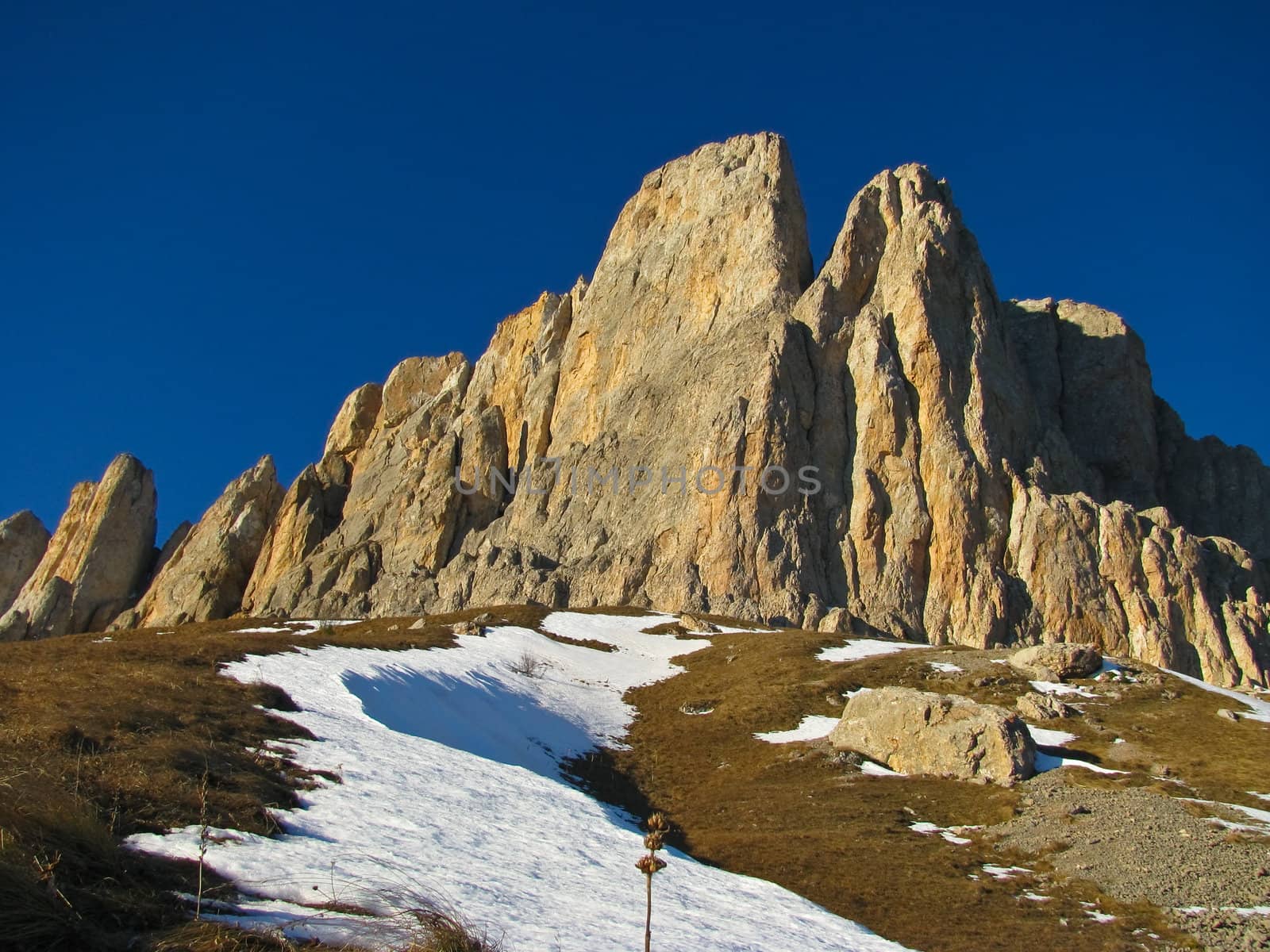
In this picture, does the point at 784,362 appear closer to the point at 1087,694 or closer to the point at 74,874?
the point at 1087,694

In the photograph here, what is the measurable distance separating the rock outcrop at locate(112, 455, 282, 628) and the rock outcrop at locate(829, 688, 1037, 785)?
76.1 m

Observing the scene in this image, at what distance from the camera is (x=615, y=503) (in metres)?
79.7

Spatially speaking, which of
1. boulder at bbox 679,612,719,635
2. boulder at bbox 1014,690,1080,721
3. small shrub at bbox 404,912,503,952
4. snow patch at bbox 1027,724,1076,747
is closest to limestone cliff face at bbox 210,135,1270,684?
boulder at bbox 679,612,719,635

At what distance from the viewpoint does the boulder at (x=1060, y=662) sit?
38.2m

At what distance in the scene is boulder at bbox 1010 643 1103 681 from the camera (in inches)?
1506

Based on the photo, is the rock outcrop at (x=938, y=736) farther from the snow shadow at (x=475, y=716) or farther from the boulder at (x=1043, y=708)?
the snow shadow at (x=475, y=716)

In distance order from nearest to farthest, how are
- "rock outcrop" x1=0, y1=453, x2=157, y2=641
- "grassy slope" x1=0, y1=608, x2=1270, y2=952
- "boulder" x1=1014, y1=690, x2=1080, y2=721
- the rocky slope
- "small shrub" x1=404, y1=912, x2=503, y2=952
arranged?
"small shrub" x1=404, y1=912, x2=503, y2=952 < "grassy slope" x1=0, y1=608, x2=1270, y2=952 < "boulder" x1=1014, y1=690, x2=1080, y2=721 < the rocky slope < "rock outcrop" x1=0, y1=453, x2=157, y2=641

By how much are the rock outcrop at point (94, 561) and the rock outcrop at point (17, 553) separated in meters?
3.62

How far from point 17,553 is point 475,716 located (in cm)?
10465

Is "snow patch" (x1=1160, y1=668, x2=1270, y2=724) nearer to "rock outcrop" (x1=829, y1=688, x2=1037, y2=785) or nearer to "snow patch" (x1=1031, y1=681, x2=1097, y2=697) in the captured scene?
"snow patch" (x1=1031, y1=681, x2=1097, y2=697)

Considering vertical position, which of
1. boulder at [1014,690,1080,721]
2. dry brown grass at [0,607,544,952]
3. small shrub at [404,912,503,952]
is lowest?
small shrub at [404,912,503,952]

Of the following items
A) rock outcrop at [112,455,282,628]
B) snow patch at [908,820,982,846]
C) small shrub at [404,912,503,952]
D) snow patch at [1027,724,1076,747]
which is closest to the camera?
small shrub at [404,912,503,952]

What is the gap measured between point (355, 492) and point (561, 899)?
91521 mm

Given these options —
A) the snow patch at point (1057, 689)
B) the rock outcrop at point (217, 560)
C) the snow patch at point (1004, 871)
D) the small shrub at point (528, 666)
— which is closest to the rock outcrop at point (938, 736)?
the snow patch at point (1004, 871)
